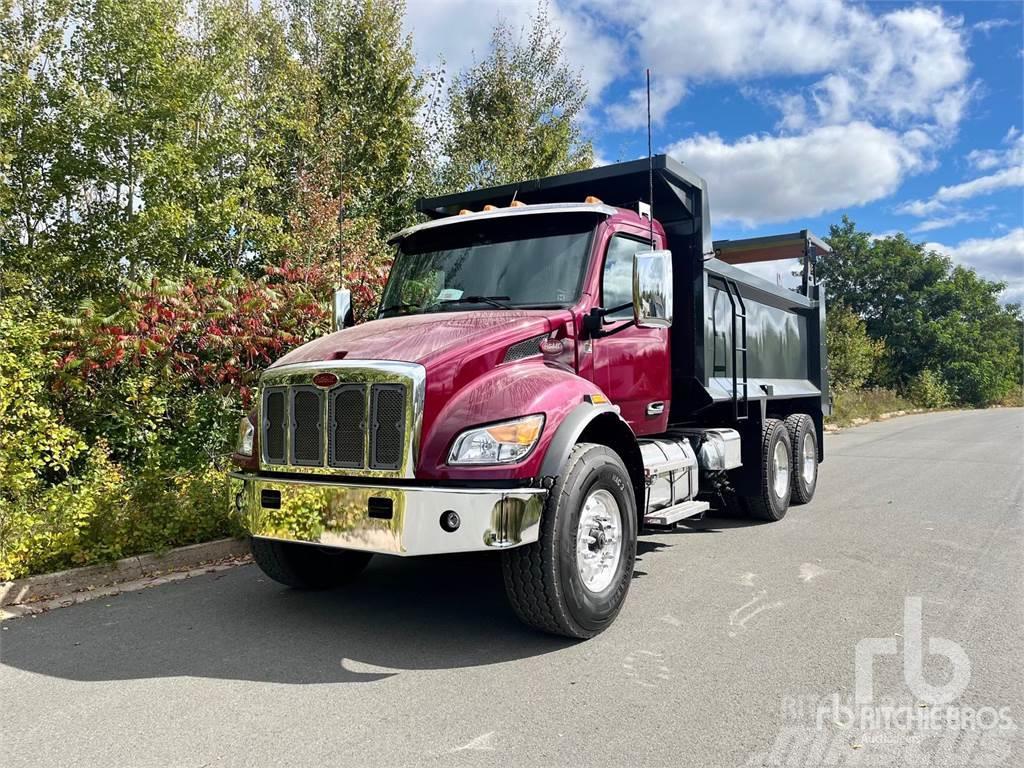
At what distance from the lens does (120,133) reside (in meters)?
12.8

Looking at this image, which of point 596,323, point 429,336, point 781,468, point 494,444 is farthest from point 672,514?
point 781,468

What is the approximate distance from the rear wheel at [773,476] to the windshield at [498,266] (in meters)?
3.59

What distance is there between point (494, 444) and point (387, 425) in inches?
22.5

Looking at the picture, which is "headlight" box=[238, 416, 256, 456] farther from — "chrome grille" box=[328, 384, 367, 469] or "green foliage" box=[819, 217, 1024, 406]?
"green foliage" box=[819, 217, 1024, 406]

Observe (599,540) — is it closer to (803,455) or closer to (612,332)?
(612,332)


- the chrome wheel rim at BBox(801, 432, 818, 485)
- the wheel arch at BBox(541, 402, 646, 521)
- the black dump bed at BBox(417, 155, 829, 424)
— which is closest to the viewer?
the wheel arch at BBox(541, 402, 646, 521)

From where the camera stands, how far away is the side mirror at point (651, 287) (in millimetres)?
4562

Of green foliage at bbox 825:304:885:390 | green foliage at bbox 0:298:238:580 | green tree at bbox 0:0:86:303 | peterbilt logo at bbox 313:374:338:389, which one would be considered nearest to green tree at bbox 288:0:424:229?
green tree at bbox 0:0:86:303

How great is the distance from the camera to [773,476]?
7.60 m

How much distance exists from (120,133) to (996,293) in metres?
55.2

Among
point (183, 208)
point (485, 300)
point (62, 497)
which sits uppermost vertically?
point (183, 208)

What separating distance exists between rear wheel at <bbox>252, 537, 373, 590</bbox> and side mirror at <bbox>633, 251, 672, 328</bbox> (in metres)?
2.46

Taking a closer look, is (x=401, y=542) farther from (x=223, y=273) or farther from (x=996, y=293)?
(x=996, y=293)

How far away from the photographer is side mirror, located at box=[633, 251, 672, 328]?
456 centimetres
